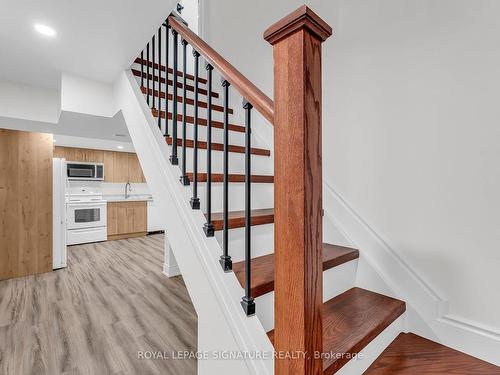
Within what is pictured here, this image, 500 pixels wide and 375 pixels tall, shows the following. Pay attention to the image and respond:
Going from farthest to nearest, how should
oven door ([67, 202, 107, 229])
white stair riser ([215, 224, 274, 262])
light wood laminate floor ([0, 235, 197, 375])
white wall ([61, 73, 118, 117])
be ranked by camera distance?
oven door ([67, 202, 107, 229]), white wall ([61, 73, 118, 117]), light wood laminate floor ([0, 235, 197, 375]), white stair riser ([215, 224, 274, 262])

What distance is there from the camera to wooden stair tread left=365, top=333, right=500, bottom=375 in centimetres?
106

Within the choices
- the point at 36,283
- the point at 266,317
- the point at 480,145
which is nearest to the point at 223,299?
the point at 266,317

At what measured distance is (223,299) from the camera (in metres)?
1.04

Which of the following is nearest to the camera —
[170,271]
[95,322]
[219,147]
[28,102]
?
[219,147]

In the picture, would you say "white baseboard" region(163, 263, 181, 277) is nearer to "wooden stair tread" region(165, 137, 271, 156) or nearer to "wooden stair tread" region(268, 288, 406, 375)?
"wooden stair tread" region(165, 137, 271, 156)

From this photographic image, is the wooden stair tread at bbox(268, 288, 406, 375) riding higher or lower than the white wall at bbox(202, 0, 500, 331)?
lower

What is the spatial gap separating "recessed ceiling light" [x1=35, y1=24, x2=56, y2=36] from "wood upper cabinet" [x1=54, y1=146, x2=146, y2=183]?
4.59 m

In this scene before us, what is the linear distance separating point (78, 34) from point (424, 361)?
2.58 metres

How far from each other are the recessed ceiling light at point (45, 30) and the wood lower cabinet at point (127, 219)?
4.68m

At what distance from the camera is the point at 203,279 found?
1.15 metres

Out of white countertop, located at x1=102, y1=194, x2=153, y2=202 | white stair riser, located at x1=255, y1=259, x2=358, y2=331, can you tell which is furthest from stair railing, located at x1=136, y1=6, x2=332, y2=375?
white countertop, located at x1=102, y1=194, x2=153, y2=202

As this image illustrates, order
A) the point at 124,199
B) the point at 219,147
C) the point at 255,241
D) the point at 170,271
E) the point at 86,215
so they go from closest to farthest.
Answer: the point at 255,241, the point at 219,147, the point at 170,271, the point at 86,215, the point at 124,199

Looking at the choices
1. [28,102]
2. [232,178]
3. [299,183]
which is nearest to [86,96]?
[28,102]

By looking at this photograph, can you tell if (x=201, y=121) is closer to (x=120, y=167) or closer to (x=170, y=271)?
(x=170, y=271)
